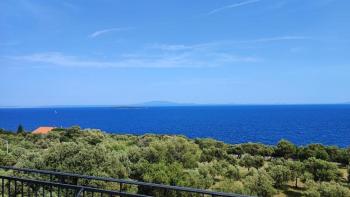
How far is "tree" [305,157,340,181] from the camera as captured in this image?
1181 inches

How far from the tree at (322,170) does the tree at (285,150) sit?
13.6 metres

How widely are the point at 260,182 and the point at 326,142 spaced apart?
62.8 m

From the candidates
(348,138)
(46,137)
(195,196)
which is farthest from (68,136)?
(348,138)

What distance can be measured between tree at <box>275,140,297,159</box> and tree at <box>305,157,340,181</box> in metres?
13.6

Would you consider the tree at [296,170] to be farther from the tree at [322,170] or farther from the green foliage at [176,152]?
the green foliage at [176,152]

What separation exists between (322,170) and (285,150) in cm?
1602

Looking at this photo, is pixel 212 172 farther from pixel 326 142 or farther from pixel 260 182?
pixel 326 142

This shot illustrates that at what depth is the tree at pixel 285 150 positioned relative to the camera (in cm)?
4547

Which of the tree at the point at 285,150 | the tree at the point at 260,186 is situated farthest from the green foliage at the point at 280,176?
the tree at the point at 285,150

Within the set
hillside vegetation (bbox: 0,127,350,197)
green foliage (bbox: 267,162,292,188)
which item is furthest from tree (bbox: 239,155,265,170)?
green foliage (bbox: 267,162,292,188)

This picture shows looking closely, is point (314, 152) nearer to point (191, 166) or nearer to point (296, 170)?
point (296, 170)

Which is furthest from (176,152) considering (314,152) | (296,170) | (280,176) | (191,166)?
(314,152)

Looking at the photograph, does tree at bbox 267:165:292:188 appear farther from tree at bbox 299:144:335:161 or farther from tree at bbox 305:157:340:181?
tree at bbox 299:144:335:161

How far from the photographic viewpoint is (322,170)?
3038cm
